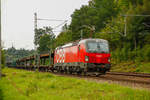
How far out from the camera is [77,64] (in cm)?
2194

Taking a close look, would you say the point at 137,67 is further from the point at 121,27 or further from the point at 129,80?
the point at 129,80

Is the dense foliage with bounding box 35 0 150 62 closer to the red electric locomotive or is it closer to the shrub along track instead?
the red electric locomotive

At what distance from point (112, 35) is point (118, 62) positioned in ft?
16.8

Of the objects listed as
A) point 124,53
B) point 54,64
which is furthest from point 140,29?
point 54,64

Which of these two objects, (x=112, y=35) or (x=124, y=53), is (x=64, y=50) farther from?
(x=112, y=35)

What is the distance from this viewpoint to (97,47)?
21.1 metres

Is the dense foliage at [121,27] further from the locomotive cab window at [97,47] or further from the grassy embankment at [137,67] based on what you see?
the grassy embankment at [137,67]

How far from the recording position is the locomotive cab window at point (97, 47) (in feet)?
68.1

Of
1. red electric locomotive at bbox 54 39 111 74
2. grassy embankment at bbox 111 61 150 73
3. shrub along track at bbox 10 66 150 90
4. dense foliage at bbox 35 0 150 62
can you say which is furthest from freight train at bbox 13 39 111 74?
grassy embankment at bbox 111 61 150 73

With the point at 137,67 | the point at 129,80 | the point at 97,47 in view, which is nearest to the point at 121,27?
the point at 137,67

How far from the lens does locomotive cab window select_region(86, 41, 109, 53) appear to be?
20750 millimetres

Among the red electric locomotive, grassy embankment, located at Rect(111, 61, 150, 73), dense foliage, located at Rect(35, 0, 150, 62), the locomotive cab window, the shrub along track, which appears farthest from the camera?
dense foliage, located at Rect(35, 0, 150, 62)

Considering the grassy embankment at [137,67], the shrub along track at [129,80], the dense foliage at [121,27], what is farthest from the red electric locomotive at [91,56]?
the grassy embankment at [137,67]

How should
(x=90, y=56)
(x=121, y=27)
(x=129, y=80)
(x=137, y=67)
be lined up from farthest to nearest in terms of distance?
(x=121, y=27)
(x=137, y=67)
(x=90, y=56)
(x=129, y=80)
